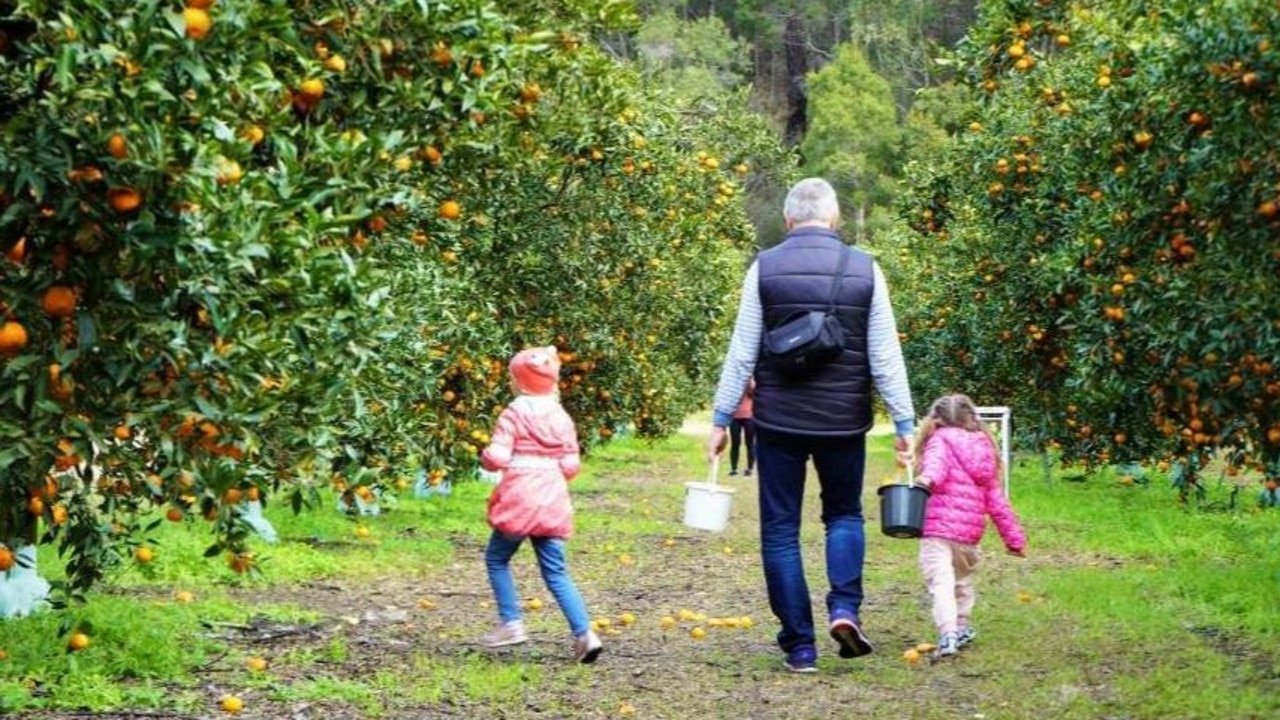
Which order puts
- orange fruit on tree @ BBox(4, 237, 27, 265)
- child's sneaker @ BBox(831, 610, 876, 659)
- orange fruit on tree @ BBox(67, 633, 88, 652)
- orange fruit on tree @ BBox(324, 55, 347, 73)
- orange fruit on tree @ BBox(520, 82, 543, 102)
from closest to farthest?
1. orange fruit on tree @ BBox(4, 237, 27, 265)
2. orange fruit on tree @ BBox(324, 55, 347, 73)
3. orange fruit on tree @ BBox(67, 633, 88, 652)
4. child's sneaker @ BBox(831, 610, 876, 659)
5. orange fruit on tree @ BBox(520, 82, 543, 102)

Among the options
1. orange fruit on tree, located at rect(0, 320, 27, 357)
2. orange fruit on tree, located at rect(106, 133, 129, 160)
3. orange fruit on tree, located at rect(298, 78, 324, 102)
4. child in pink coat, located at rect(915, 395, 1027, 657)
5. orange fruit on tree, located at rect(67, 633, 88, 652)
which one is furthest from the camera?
child in pink coat, located at rect(915, 395, 1027, 657)

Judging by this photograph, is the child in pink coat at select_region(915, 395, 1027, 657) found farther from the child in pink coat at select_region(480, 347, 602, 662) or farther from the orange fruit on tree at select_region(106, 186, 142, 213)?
the orange fruit on tree at select_region(106, 186, 142, 213)

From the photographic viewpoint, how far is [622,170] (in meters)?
13.7

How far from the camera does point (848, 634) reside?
780cm

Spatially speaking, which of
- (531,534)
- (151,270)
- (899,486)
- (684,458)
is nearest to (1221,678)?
(899,486)

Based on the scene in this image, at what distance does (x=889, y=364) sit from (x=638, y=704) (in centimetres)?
192

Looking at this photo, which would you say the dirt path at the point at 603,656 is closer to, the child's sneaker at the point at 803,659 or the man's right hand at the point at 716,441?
the child's sneaker at the point at 803,659

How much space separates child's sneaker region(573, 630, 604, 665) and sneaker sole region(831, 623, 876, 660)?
3.46ft

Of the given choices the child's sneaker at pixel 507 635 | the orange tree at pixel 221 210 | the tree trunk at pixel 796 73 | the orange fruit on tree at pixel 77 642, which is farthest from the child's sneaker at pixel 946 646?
the tree trunk at pixel 796 73

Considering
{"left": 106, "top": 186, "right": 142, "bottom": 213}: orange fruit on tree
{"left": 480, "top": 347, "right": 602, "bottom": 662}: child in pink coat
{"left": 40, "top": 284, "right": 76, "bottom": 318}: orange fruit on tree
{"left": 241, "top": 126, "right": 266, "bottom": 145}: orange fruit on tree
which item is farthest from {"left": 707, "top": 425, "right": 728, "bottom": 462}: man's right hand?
{"left": 106, "top": 186, "right": 142, "bottom": 213}: orange fruit on tree

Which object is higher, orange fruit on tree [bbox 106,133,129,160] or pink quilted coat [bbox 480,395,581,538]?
orange fruit on tree [bbox 106,133,129,160]

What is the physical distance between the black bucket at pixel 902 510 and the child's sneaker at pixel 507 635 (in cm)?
177

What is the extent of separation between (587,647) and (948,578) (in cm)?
174

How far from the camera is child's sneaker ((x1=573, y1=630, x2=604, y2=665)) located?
25.7 ft
